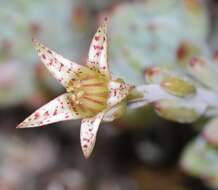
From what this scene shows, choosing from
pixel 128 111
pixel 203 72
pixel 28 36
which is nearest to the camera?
pixel 203 72

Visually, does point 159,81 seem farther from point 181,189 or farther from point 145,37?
point 181,189

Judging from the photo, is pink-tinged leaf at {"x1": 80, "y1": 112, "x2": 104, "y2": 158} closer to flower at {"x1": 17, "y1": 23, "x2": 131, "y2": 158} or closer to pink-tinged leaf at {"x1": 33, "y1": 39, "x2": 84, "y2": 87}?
flower at {"x1": 17, "y1": 23, "x2": 131, "y2": 158}

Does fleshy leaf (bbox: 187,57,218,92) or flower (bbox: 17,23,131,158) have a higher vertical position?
flower (bbox: 17,23,131,158)

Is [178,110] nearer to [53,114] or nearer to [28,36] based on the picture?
[53,114]

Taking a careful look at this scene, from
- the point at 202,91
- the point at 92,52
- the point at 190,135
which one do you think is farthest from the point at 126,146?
the point at 92,52

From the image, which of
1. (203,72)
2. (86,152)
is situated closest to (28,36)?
(203,72)

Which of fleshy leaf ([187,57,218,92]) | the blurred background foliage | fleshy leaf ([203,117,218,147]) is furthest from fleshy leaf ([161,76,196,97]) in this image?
the blurred background foliage
